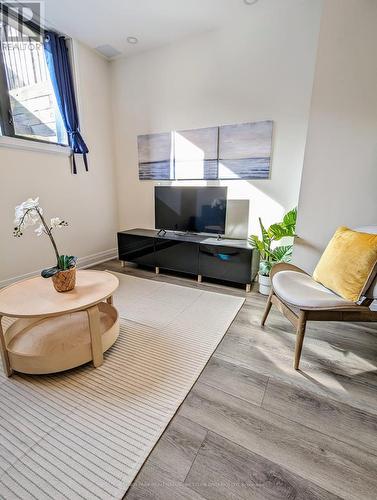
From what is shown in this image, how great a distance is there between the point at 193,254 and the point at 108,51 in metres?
2.98

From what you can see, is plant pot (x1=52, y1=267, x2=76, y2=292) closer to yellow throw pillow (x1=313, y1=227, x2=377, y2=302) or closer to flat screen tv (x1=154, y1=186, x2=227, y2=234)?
flat screen tv (x1=154, y1=186, x2=227, y2=234)

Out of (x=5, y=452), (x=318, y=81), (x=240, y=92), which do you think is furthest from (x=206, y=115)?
(x=5, y=452)

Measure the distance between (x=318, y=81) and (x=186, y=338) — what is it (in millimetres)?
2442

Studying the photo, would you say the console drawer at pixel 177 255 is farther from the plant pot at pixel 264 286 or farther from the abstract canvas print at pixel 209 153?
the abstract canvas print at pixel 209 153

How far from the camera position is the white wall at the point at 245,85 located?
7.72 feet

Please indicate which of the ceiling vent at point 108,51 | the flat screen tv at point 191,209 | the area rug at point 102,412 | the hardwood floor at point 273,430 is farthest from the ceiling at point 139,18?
the hardwood floor at point 273,430

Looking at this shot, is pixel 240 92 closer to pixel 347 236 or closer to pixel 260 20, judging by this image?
pixel 260 20

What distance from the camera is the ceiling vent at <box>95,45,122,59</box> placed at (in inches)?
118

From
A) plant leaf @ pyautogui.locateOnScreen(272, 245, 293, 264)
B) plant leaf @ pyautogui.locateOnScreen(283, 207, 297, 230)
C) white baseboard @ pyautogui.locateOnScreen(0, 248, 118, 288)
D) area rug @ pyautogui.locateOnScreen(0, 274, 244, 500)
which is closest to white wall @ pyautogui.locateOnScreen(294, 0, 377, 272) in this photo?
plant leaf @ pyautogui.locateOnScreen(283, 207, 297, 230)

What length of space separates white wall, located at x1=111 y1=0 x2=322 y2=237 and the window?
98 cm

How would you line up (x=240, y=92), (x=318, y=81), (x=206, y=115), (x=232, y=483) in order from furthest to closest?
(x=206, y=115), (x=240, y=92), (x=318, y=81), (x=232, y=483)

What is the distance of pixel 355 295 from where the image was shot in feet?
4.72

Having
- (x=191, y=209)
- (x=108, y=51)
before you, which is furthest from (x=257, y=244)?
(x=108, y=51)

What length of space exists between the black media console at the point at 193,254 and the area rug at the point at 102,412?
0.79m
